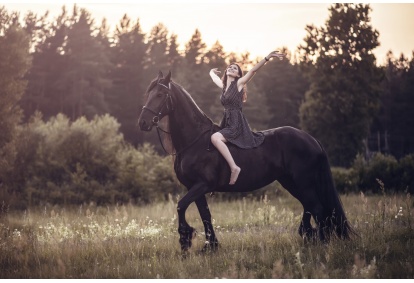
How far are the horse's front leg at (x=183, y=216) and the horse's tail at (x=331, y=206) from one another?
202 cm

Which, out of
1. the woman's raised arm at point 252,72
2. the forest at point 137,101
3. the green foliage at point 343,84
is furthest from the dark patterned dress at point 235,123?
the green foliage at point 343,84

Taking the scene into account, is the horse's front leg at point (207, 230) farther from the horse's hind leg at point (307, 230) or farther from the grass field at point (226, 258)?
the horse's hind leg at point (307, 230)

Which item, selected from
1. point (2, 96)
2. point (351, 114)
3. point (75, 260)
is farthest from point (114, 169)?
point (351, 114)

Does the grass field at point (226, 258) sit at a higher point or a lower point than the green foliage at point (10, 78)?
lower

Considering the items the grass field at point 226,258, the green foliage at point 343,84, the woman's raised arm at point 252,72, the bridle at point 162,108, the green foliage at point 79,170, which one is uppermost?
the green foliage at point 343,84

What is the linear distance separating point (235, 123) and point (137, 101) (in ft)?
85.9

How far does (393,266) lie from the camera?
18.8 ft

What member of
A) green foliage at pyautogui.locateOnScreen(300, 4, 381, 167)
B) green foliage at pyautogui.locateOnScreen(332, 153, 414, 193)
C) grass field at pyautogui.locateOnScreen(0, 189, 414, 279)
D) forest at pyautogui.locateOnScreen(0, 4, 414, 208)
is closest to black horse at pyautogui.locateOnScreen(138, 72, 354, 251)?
grass field at pyautogui.locateOnScreen(0, 189, 414, 279)

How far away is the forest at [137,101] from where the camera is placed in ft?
49.6

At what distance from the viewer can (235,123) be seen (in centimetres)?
704

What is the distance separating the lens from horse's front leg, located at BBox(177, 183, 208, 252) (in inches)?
260

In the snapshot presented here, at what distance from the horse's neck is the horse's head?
6.6 inches

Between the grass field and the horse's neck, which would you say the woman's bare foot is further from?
the grass field

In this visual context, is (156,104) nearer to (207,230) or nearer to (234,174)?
(234,174)
